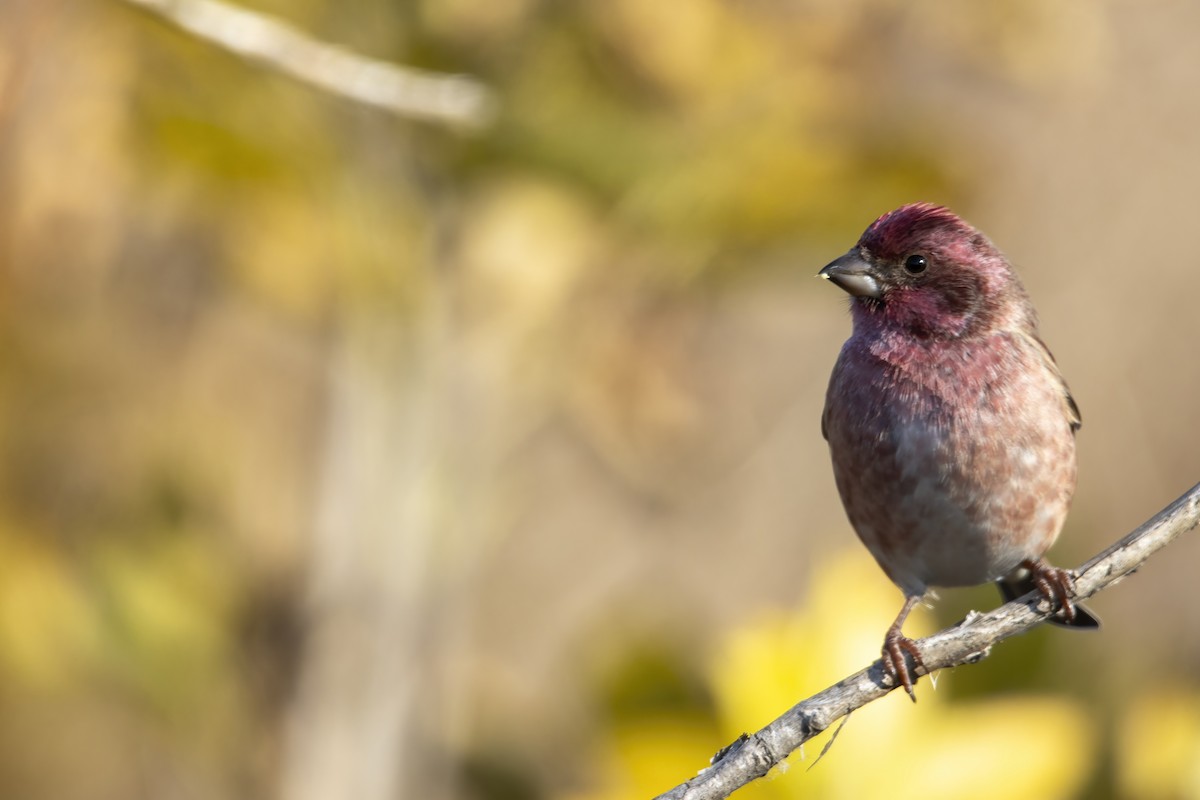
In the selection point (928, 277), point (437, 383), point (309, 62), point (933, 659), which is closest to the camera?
point (933, 659)

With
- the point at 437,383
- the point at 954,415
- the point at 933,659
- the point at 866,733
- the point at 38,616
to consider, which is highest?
the point at 437,383

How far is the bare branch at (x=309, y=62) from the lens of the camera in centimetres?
218

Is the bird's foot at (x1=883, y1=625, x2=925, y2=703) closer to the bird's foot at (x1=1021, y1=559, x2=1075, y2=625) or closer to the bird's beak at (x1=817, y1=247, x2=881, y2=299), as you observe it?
the bird's foot at (x1=1021, y1=559, x2=1075, y2=625)

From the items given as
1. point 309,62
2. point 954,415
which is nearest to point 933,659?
point 954,415

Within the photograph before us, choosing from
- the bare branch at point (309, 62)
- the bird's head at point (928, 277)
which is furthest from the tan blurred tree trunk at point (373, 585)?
the bird's head at point (928, 277)

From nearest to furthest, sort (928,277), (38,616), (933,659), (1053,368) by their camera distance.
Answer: (933,659) → (928,277) → (1053,368) → (38,616)

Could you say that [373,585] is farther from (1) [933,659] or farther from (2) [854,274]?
(1) [933,659]

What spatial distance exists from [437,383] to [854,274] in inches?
55.0

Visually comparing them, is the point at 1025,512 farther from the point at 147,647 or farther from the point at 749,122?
the point at 147,647

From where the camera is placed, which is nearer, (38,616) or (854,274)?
(854,274)

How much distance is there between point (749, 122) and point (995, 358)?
1242 millimetres

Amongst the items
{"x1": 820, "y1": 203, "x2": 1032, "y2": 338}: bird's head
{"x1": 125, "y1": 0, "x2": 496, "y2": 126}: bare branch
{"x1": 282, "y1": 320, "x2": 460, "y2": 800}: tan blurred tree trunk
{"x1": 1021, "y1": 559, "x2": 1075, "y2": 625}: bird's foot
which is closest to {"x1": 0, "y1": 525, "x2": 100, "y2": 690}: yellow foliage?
{"x1": 282, "y1": 320, "x2": 460, "y2": 800}: tan blurred tree trunk

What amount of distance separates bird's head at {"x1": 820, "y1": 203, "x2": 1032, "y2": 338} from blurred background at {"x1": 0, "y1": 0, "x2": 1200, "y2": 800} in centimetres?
66

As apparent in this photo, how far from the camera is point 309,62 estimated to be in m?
2.33
